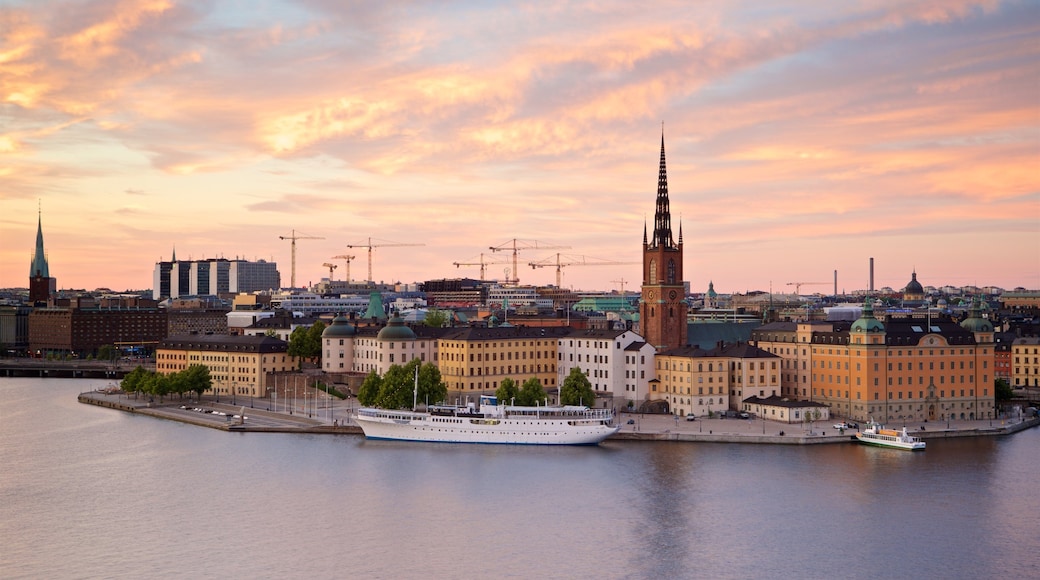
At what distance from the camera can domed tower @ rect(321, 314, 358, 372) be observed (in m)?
98.4

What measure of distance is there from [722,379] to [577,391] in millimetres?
9858

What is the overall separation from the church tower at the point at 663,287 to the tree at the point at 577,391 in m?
13.3

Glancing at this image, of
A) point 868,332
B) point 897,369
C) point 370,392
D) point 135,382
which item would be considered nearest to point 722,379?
point 868,332

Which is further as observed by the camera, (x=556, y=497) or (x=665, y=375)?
(x=665, y=375)

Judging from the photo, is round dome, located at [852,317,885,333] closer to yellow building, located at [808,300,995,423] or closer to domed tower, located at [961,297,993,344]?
yellow building, located at [808,300,995,423]

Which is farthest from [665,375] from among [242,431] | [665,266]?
[242,431]

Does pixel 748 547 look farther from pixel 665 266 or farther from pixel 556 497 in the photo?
pixel 665 266

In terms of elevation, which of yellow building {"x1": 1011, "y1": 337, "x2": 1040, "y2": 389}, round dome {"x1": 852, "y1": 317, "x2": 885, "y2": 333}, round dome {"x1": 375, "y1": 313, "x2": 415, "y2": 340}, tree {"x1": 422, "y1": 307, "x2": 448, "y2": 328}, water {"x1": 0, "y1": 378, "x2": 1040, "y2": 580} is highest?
tree {"x1": 422, "y1": 307, "x2": 448, "y2": 328}

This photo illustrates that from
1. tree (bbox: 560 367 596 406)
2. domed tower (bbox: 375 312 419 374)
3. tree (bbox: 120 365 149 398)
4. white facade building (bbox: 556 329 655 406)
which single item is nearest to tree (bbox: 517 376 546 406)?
tree (bbox: 560 367 596 406)

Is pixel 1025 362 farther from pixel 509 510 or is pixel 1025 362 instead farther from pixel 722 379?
pixel 509 510

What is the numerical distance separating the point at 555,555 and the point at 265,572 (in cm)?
1030

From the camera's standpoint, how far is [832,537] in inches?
1913

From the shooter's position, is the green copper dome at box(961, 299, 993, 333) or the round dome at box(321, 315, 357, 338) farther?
the round dome at box(321, 315, 357, 338)

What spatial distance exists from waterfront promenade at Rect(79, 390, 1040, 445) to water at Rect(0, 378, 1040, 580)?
5.71 feet
